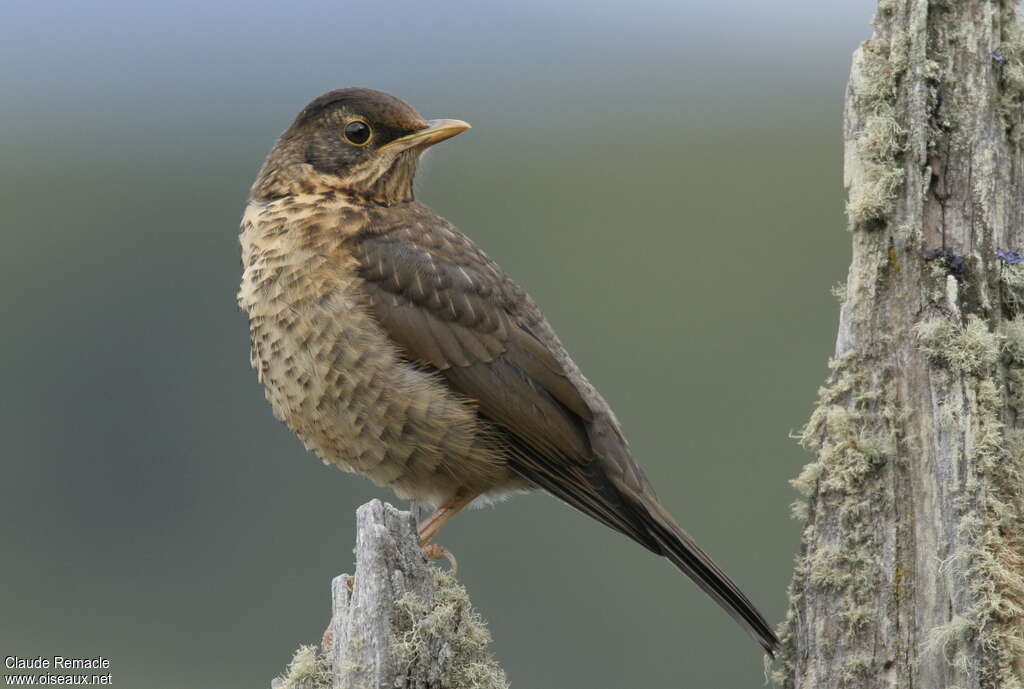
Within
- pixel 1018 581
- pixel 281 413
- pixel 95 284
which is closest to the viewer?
pixel 1018 581

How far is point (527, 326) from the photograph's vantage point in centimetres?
702

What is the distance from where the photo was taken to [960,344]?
5039 millimetres

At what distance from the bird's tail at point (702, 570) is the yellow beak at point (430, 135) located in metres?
1.97

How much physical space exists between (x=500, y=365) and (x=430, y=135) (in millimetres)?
1271

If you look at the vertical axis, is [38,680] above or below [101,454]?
below

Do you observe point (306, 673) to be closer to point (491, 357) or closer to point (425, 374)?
point (425, 374)

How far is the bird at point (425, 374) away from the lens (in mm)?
6559

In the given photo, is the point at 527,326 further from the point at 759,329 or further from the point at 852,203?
the point at 759,329

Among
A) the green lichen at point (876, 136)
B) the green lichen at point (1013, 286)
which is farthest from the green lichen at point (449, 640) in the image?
the green lichen at point (1013, 286)

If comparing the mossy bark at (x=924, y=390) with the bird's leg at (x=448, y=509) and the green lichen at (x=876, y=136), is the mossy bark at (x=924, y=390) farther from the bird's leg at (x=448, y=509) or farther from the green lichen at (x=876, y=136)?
the bird's leg at (x=448, y=509)

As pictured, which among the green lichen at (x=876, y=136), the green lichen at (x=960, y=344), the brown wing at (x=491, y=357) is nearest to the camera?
the green lichen at (x=960, y=344)

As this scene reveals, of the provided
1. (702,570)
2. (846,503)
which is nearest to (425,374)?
(702,570)

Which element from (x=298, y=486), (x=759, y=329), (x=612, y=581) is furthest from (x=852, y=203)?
(x=759, y=329)

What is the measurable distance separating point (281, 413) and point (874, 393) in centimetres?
274
